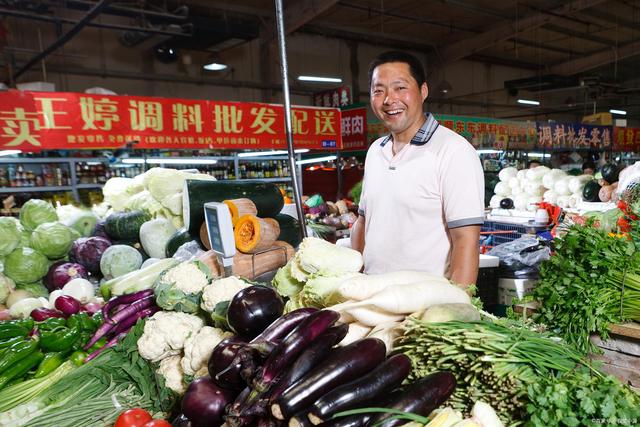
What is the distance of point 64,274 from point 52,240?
0.40m

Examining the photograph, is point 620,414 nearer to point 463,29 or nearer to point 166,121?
point 166,121

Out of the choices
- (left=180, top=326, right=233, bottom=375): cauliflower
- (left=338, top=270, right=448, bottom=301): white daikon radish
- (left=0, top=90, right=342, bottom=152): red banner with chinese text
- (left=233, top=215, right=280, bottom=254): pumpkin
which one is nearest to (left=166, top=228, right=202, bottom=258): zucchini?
(left=233, top=215, right=280, bottom=254): pumpkin

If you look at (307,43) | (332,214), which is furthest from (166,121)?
(307,43)

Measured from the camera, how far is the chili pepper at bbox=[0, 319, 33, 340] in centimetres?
227

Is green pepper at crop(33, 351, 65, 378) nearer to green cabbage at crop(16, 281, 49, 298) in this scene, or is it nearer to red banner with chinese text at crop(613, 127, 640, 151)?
green cabbage at crop(16, 281, 49, 298)

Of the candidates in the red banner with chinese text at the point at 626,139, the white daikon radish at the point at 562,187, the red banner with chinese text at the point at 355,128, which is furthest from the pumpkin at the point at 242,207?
the red banner with chinese text at the point at 626,139

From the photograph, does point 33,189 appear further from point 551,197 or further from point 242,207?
point 551,197

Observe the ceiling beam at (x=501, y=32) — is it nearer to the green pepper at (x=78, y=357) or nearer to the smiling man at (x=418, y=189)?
the smiling man at (x=418, y=189)

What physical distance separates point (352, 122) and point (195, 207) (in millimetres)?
8509

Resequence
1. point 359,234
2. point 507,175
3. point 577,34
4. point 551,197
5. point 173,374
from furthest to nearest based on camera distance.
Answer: point 577,34
point 507,175
point 551,197
point 359,234
point 173,374

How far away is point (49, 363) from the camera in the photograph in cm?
219

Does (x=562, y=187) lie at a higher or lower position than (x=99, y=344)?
higher

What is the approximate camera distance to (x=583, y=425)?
40.1 inches

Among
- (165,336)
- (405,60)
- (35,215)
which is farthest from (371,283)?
(35,215)
